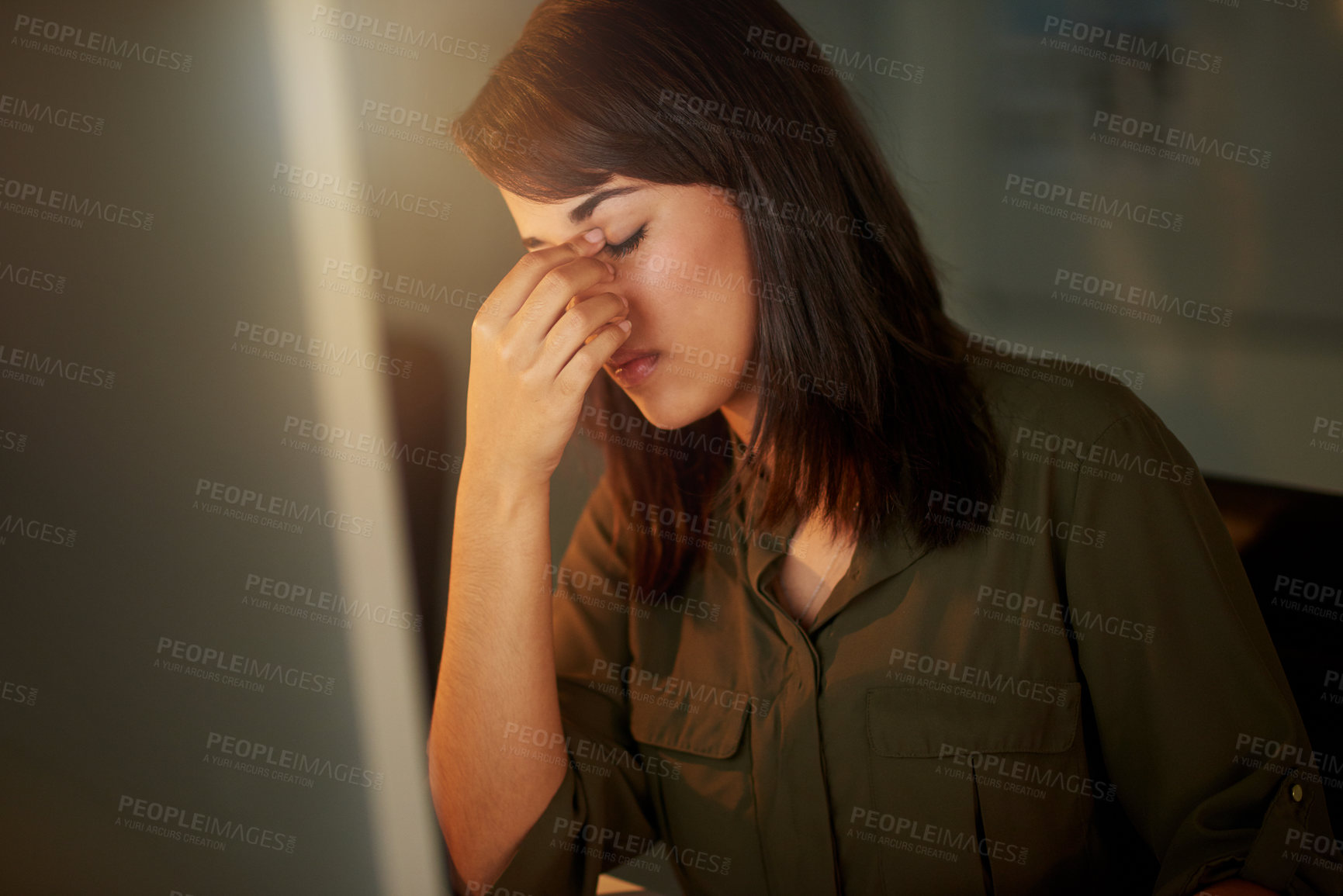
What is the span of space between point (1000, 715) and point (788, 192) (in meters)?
0.68

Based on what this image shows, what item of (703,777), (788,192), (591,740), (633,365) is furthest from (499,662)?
(788,192)

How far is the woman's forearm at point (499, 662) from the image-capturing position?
1.04 metres

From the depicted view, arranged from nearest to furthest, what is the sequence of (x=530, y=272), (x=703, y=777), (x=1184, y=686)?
(x=1184, y=686), (x=530, y=272), (x=703, y=777)

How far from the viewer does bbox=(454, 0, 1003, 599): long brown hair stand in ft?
3.16

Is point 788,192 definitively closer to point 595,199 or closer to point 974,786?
point 595,199

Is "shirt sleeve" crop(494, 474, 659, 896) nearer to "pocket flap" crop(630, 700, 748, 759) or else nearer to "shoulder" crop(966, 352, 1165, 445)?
"pocket flap" crop(630, 700, 748, 759)

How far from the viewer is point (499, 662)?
1041mm

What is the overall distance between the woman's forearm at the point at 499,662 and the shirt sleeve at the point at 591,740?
35 millimetres

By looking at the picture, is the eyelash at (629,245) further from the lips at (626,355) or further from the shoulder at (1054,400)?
the shoulder at (1054,400)

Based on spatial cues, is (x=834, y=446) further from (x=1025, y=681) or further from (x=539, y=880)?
(x=539, y=880)

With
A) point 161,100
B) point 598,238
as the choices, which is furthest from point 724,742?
point 161,100

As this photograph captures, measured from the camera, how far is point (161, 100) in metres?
1.09

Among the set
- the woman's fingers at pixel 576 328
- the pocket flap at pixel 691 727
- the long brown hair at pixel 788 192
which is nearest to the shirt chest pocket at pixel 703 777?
the pocket flap at pixel 691 727

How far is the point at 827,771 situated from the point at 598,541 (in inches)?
19.0
